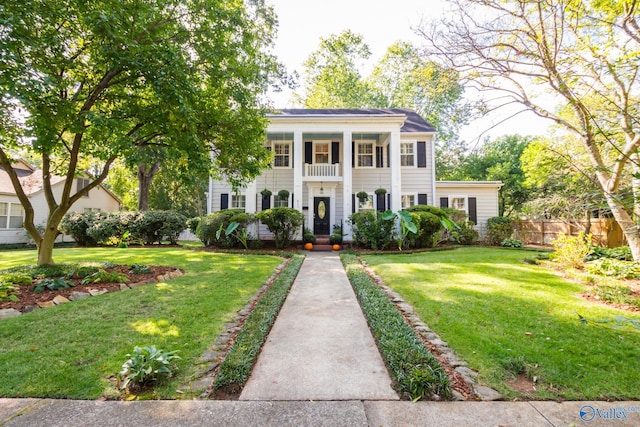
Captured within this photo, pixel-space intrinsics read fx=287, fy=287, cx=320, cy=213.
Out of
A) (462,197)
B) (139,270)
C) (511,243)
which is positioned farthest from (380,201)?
(139,270)

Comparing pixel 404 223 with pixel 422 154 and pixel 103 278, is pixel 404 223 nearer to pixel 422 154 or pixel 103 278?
pixel 422 154

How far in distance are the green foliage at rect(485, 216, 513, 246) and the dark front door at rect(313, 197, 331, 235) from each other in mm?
8349

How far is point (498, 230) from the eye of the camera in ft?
47.8

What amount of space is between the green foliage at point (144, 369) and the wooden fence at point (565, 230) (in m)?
13.4

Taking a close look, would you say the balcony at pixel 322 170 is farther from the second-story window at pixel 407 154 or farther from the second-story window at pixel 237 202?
the second-story window at pixel 407 154

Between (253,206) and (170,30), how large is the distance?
26.4 ft

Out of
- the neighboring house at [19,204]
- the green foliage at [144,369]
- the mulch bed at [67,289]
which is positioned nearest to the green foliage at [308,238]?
the mulch bed at [67,289]

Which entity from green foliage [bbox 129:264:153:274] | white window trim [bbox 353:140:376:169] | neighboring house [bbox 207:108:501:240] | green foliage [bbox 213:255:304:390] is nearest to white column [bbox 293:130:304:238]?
neighboring house [bbox 207:108:501:240]

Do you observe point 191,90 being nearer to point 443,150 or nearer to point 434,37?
point 434,37

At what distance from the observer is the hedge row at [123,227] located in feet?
46.0

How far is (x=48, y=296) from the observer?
4.84 meters

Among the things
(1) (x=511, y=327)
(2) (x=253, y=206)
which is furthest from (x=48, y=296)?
(2) (x=253, y=206)

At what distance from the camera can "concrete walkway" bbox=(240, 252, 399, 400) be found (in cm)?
240

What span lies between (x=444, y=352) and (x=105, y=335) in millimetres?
3876
